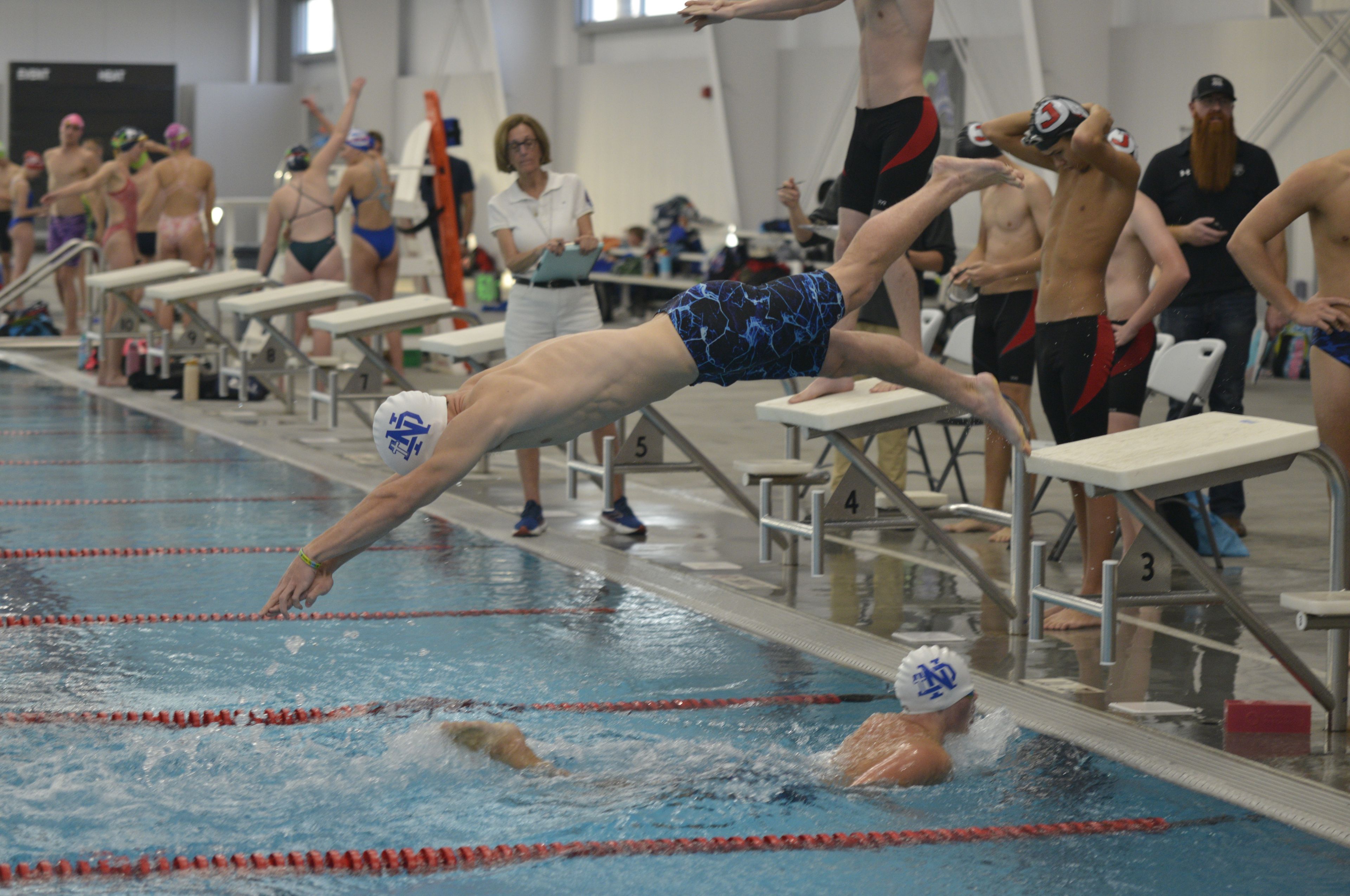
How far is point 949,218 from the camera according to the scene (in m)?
6.67

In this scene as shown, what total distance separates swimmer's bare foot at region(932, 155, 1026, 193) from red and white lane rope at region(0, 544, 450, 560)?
9.08ft

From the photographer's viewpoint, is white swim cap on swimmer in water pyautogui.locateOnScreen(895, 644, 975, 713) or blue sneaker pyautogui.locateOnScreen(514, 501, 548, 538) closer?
white swim cap on swimmer in water pyautogui.locateOnScreen(895, 644, 975, 713)

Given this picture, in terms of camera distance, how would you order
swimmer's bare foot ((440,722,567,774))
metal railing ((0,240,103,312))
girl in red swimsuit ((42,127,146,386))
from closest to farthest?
swimmer's bare foot ((440,722,567,774)) → metal railing ((0,240,103,312)) → girl in red swimsuit ((42,127,146,386))

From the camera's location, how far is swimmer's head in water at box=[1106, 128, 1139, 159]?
4.88m

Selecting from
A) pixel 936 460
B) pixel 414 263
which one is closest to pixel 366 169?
pixel 414 263

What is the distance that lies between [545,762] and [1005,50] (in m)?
13.3

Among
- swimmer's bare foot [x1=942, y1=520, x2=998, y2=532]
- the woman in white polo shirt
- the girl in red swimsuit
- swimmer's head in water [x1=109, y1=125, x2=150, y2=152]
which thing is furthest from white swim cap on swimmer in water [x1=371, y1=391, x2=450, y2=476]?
swimmer's head in water [x1=109, y1=125, x2=150, y2=152]

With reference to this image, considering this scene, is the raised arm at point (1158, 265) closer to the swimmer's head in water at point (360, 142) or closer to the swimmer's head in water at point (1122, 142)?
the swimmer's head in water at point (1122, 142)

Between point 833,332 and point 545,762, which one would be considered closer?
point 545,762

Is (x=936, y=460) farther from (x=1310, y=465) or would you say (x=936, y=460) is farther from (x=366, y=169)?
(x=366, y=169)

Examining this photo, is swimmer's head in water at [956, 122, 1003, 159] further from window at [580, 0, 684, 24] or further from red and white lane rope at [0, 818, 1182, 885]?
window at [580, 0, 684, 24]

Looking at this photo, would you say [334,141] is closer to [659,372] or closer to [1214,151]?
[1214,151]

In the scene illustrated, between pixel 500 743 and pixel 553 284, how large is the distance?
3063mm

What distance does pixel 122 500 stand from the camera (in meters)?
7.14
